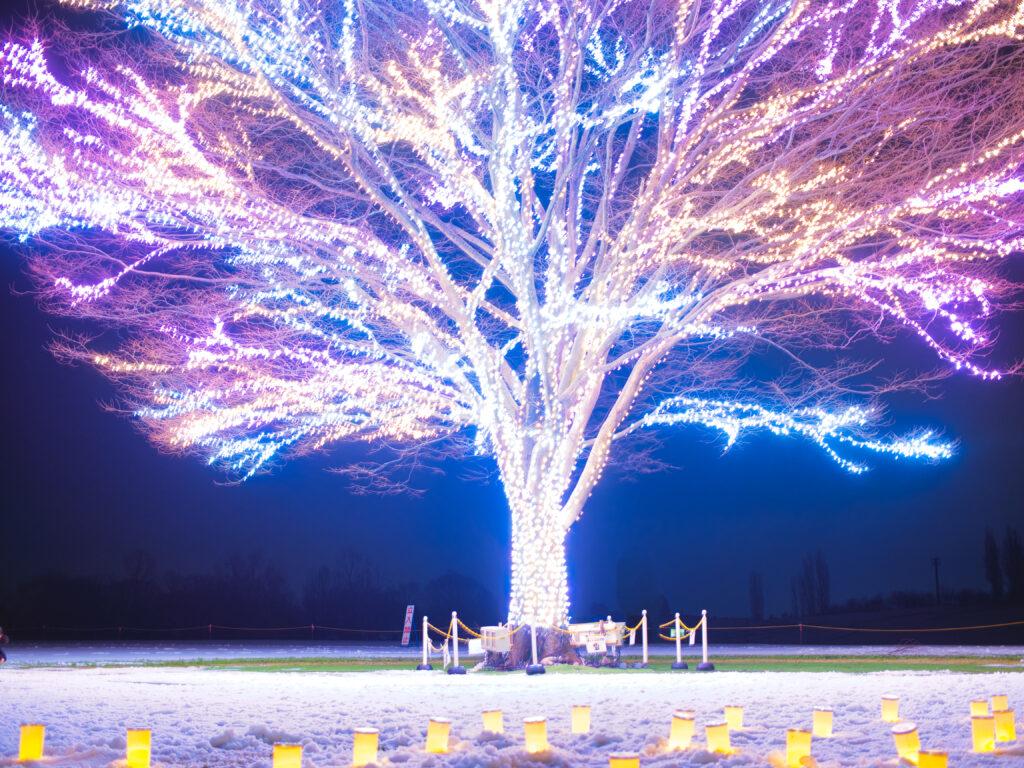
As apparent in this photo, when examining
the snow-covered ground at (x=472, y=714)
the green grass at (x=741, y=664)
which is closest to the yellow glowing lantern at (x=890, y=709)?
the snow-covered ground at (x=472, y=714)

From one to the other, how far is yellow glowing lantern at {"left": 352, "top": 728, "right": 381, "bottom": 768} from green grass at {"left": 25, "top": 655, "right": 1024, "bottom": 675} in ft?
24.3

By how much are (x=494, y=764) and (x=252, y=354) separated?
10.1 meters

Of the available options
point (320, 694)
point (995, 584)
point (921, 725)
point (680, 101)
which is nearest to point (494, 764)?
point (921, 725)

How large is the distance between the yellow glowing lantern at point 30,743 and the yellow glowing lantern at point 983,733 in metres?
5.22

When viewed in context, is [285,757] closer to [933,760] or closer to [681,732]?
[681,732]

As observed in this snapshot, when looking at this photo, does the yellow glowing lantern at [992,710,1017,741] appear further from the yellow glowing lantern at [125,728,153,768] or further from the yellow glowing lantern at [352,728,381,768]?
the yellow glowing lantern at [125,728,153,768]

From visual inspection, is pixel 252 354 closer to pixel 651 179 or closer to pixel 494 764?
pixel 651 179

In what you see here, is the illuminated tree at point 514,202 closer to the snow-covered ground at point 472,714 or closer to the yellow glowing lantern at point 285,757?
the snow-covered ground at point 472,714

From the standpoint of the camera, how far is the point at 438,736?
612cm

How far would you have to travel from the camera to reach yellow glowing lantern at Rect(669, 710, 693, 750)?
243 inches

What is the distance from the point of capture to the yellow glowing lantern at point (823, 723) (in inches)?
259

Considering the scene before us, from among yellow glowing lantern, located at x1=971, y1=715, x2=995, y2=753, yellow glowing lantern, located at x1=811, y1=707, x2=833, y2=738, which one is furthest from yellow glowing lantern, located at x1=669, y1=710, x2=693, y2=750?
yellow glowing lantern, located at x1=971, y1=715, x2=995, y2=753

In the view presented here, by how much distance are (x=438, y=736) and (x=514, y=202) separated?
9.28m

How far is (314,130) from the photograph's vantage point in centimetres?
1396
